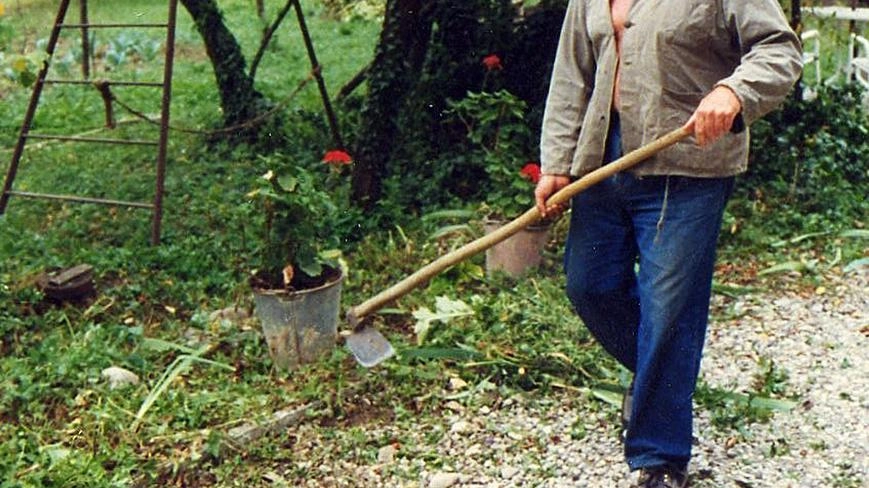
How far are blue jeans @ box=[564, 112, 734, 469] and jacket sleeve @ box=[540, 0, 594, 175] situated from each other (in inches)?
6.3

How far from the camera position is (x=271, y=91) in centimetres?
1101

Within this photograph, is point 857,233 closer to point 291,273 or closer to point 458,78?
point 458,78

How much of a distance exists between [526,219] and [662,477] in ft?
3.09

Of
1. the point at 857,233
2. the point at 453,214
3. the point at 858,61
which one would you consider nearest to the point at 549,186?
the point at 453,214

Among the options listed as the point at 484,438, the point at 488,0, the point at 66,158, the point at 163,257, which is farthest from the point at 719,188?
the point at 66,158

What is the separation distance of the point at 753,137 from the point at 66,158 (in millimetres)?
5482

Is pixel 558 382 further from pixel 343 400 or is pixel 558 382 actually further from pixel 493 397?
pixel 343 400

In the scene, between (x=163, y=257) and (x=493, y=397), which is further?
(x=163, y=257)

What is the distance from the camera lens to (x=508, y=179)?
5.95 m

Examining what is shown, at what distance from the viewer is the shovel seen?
3107mm

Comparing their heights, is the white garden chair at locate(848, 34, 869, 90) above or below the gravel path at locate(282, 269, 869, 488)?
above

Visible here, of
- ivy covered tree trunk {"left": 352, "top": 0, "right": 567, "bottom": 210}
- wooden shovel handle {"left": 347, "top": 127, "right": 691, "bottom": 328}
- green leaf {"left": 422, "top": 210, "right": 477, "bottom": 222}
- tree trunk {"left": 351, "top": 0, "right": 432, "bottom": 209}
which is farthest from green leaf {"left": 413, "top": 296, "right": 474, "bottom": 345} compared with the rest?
ivy covered tree trunk {"left": 352, "top": 0, "right": 567, "bottom": 210}

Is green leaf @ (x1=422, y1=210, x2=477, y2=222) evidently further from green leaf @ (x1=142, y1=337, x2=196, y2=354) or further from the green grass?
green leaf @ (x1=142, y1=337, x2=196, y2=354)

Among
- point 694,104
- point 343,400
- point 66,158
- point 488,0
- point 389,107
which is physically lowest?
point 66,158
